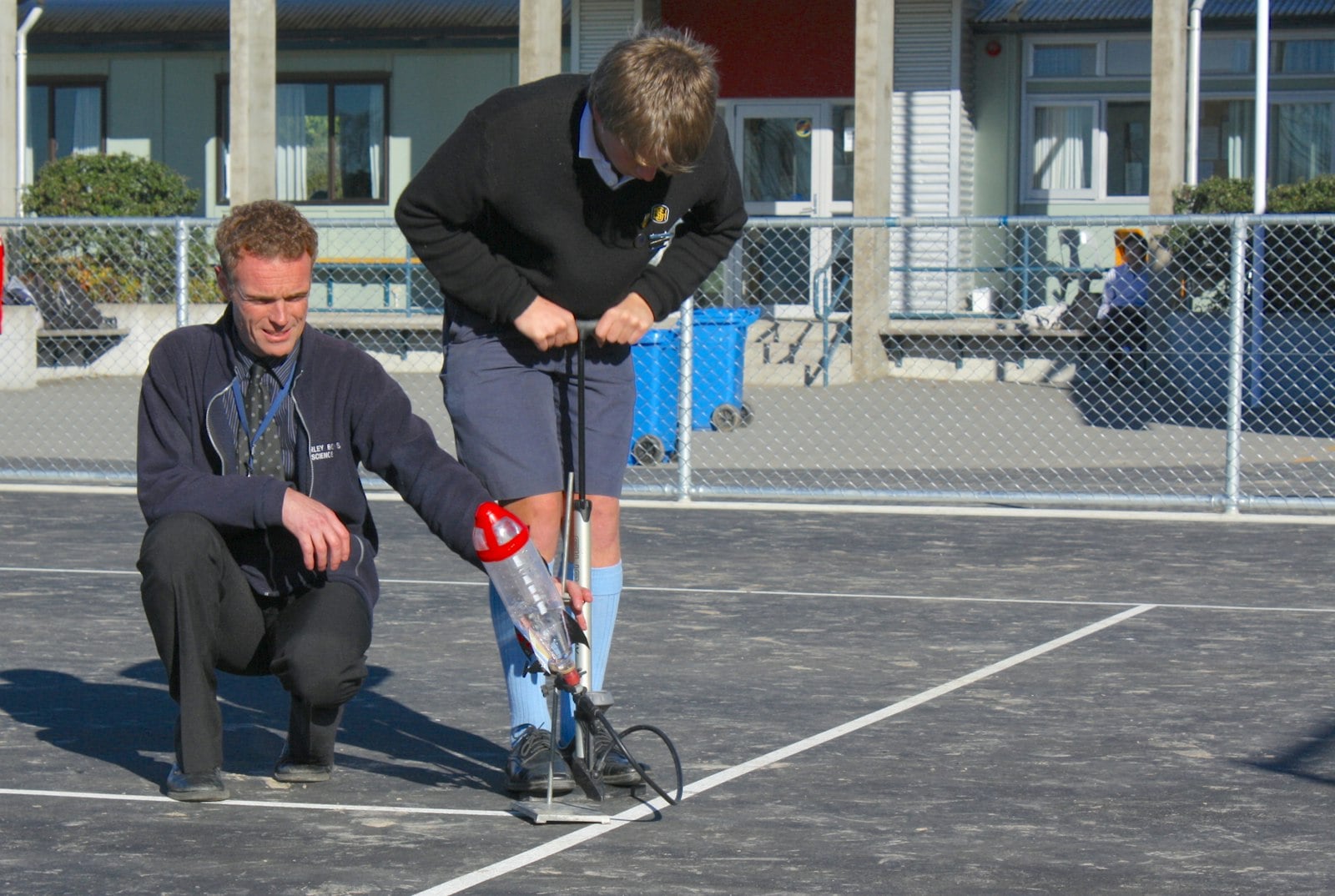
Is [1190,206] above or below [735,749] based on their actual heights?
above

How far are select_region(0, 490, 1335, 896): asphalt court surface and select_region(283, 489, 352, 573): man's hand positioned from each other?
599mm

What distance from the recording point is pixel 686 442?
11406 millimetres

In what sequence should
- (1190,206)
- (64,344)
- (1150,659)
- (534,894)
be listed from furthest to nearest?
(64,344), (1190,206), (1150,659), (534,894)

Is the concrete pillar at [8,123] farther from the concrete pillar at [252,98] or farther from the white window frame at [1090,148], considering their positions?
the white window frame at [1090,148]

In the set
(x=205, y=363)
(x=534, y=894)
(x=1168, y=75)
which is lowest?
(x=534, y=894)

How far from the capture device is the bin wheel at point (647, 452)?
14.0m

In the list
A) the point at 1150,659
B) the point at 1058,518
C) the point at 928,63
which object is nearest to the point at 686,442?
the point at 1058,518

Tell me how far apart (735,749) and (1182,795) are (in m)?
1.17

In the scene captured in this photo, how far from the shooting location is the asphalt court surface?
424cm

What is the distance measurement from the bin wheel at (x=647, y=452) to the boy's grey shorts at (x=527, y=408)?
8.97m

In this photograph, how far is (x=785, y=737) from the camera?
219 inches

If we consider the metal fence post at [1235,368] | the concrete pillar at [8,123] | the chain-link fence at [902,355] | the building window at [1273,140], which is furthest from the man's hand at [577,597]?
the building window at [1273,140]

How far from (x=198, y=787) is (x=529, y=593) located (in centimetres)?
96

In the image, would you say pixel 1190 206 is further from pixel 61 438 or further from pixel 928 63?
pixel 61 438
